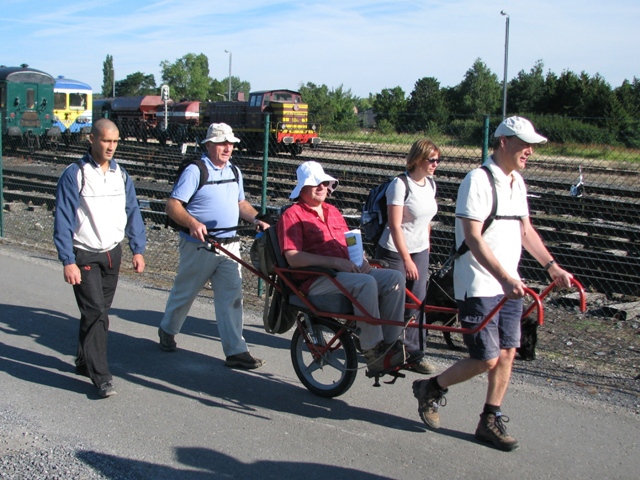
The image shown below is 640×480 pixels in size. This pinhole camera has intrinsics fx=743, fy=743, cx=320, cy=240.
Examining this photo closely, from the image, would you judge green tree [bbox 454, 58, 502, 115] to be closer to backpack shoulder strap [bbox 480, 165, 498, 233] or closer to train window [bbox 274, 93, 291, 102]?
train window [bbox 274, 93, 291, 102]

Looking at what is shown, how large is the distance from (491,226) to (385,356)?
1.22 m

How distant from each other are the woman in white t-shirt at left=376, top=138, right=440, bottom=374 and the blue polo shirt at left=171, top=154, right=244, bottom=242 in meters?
1.29

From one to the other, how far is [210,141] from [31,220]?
10118 mm

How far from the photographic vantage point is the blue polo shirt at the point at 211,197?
235 inches

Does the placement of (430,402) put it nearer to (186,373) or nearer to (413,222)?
(413,222)

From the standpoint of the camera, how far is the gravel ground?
14.2ft

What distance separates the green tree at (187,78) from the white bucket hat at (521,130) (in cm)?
9358

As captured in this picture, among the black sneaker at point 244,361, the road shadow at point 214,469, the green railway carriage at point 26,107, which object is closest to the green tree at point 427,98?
the green railway carriage at point 26,107

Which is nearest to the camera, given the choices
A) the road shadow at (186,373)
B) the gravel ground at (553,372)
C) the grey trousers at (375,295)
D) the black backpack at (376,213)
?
the gravel ground at (553,372)

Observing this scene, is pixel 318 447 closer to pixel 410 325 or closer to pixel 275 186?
pixel 410 325

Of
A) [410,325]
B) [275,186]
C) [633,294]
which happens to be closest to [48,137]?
[275,186]

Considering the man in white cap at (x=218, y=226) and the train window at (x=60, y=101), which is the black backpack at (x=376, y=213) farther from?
the train window at (x=60, y=101)

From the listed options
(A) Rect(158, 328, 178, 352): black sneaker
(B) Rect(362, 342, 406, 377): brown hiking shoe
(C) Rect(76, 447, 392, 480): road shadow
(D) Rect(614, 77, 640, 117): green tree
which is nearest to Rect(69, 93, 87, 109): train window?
(D) Rect(614, 77, 640, 117): green tree

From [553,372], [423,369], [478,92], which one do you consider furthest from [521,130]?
[478,92]
